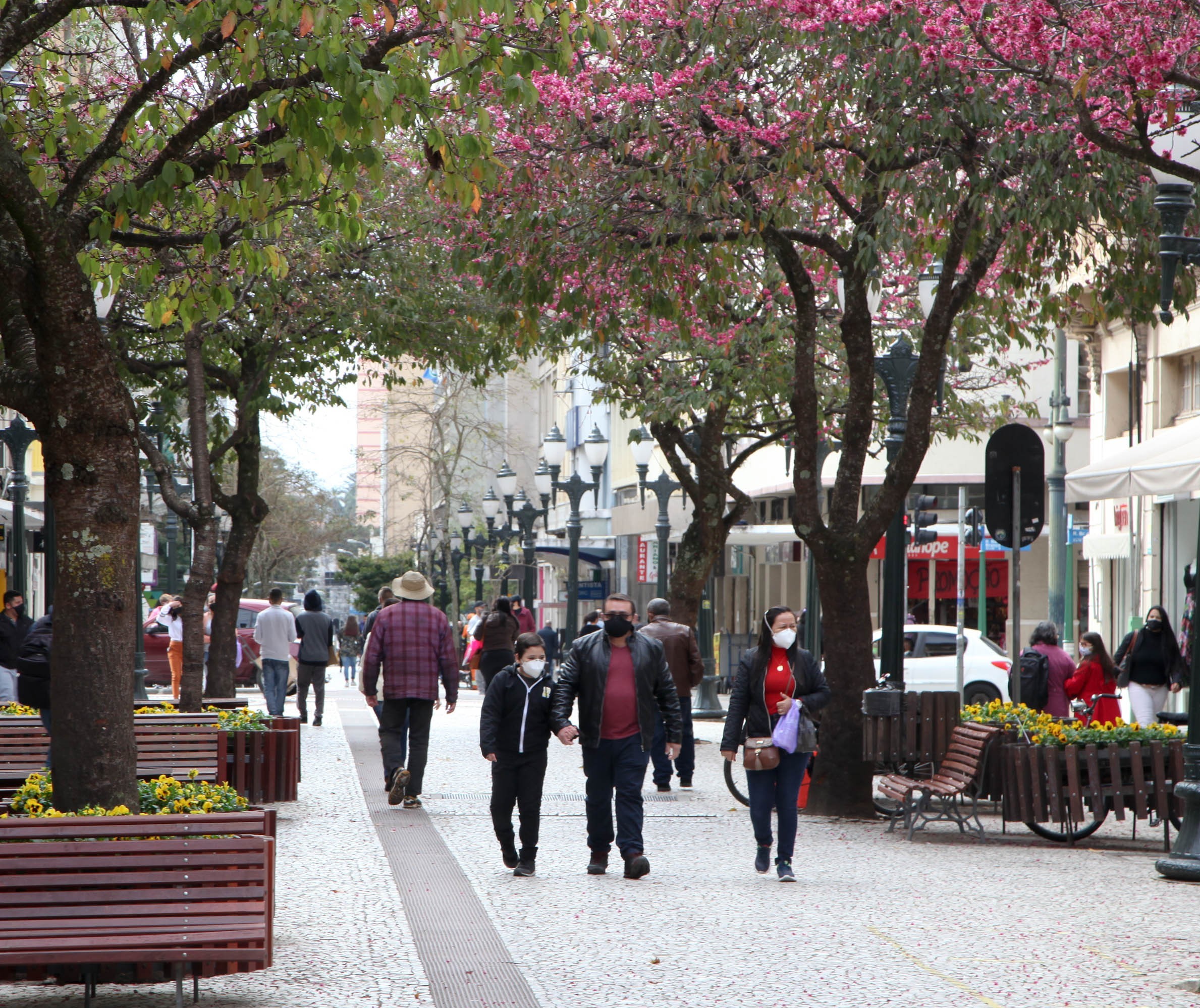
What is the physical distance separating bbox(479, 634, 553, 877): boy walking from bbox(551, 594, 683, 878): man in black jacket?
149 millimetres

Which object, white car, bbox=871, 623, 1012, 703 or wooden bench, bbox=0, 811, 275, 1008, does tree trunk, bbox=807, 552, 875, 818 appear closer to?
wooden bench, bbox=0, 811, 275, 1008

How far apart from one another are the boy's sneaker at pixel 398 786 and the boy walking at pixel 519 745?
10.8 ft

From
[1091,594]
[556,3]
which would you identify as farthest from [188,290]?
[1091,594]

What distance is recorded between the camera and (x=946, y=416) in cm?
2586

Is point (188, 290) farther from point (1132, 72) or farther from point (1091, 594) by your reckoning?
point (1091, 594)

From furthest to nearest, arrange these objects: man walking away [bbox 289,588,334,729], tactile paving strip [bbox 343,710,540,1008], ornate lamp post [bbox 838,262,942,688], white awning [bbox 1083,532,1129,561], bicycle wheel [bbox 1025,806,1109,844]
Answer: white awning [bbox 1083,532,1129,561]
man walking away [bbox 289,588,334,729]
ornate lamp post [bbox 838,262,942,688]
bicycle wheel [bbox 1025,806,1109,844]
tactile paving strip [bbox 343,710,540,1008]

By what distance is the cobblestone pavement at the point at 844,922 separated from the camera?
24.4ft

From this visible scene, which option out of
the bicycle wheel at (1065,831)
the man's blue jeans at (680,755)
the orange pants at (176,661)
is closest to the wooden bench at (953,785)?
the bicycle wheel at (1065,831)

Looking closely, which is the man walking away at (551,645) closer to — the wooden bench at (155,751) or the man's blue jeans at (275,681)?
the man's blue jeans at (275,681)

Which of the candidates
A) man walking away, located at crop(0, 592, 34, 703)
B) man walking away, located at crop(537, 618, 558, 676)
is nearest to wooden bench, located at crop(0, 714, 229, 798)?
man walking away, located at crop(0, 592, 34, 703)

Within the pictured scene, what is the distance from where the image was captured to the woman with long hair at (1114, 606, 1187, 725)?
17.6m

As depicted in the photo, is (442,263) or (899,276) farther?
(899,276)

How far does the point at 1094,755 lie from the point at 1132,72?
4.60 metres

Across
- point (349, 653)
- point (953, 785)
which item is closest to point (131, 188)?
Answer: point (953, 785)
